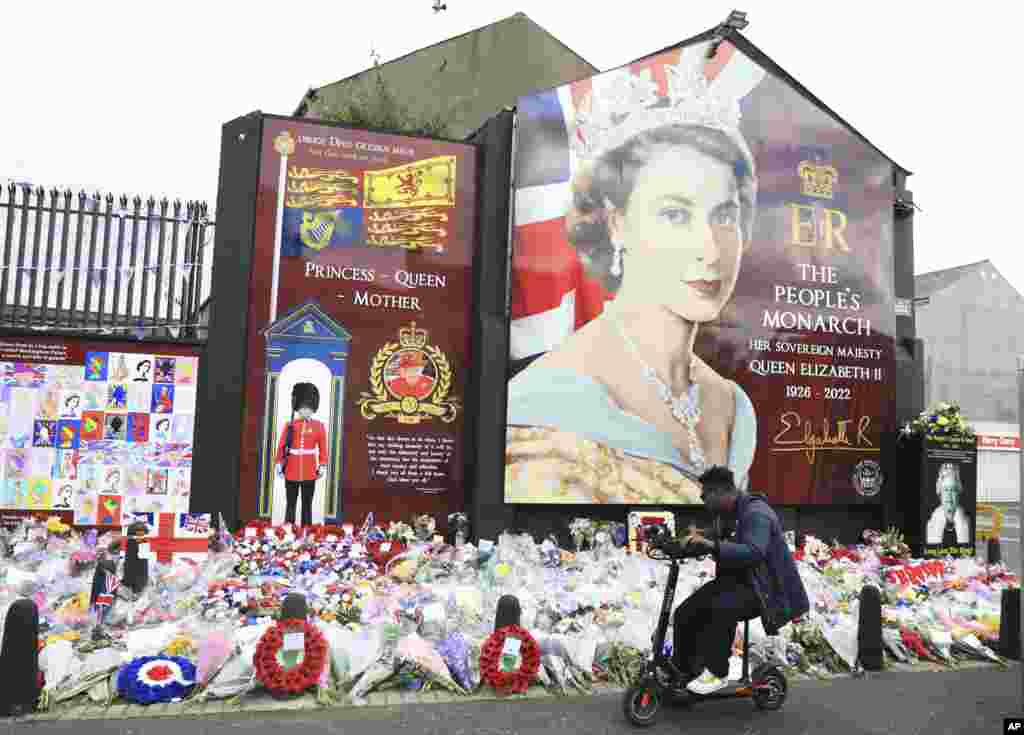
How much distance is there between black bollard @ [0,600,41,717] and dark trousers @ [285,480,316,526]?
514cm

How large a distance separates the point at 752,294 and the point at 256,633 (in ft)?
29.6

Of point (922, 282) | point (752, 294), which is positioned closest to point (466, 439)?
point (752, 294)

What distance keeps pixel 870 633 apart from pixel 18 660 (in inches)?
260

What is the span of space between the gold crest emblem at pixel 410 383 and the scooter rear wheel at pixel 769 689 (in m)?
6.39

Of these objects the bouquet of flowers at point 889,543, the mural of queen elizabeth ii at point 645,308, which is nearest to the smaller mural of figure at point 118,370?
the mural of queen elizabeth ii at point 645,308

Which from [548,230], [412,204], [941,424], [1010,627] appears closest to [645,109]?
[548,230]

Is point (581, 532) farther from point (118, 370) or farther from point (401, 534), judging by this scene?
point (118, 370)

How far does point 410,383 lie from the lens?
11516 mm

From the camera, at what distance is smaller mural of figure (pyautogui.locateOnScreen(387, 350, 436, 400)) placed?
1145cm

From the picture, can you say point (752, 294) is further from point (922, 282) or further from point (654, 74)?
point (922, 282)

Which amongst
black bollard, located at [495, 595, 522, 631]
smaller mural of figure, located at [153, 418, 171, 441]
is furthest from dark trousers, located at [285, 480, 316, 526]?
black bollard, located at [495, 595, 522, 631]

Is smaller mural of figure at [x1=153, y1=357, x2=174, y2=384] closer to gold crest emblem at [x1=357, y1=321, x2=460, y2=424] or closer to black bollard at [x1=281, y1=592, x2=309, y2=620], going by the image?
gold crest emblem at [x1=357, y1=321, x2=460, y2=424]

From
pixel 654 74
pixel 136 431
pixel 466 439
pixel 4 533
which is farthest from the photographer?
pixel 654 74

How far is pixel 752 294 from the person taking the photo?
1294cm
